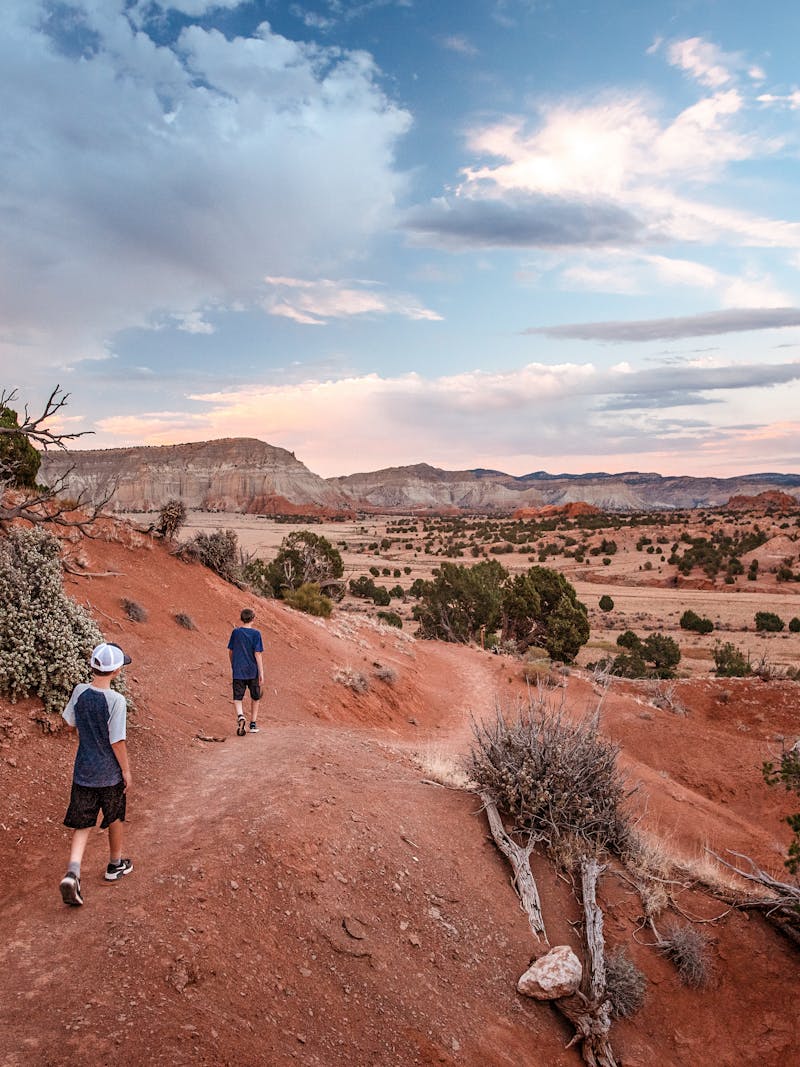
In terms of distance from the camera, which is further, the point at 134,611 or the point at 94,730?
the point at 134,611

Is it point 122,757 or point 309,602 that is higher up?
point 122,757

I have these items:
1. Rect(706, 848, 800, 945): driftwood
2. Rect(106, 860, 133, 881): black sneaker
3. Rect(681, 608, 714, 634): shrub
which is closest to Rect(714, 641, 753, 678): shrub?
Rect(681, 608, 714, 634): shrub

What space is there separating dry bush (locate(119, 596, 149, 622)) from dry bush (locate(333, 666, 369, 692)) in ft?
14.4

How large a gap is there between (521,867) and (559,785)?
1006 millimetres

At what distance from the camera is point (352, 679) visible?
14.8m

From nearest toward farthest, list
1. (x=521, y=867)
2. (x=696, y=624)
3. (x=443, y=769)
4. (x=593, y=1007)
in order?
(x=593, y=1007), (x=521, y=867), (x=443, y=769), (x=696, y=624)

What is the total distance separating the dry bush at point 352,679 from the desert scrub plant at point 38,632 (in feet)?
24.4

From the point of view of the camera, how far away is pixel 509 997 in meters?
4.89

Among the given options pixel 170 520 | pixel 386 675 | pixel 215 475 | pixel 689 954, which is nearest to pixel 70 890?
pixel 689 954

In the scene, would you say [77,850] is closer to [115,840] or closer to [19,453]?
[115,840]

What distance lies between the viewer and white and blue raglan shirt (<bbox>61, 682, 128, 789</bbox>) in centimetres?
465

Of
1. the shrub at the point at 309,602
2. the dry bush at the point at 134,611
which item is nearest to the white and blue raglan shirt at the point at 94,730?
the dry bush at the point at 134,611

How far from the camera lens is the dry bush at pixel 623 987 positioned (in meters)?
5.00

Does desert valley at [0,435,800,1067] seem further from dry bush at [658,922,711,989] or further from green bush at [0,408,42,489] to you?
green bush at [0,408,42,489]
